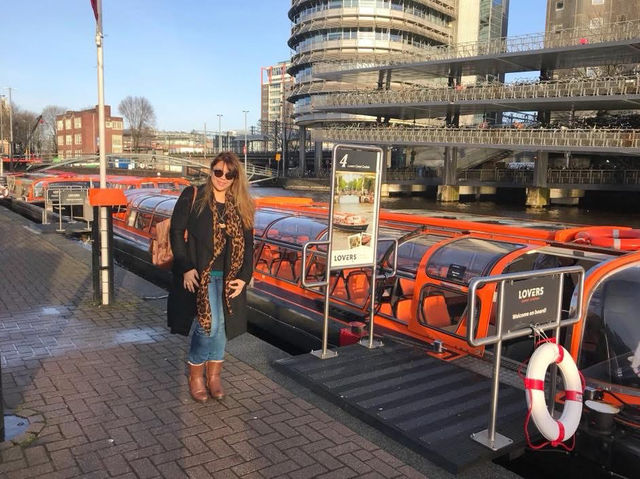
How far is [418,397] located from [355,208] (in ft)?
6.79

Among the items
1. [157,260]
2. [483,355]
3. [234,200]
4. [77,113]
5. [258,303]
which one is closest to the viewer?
[234,200]

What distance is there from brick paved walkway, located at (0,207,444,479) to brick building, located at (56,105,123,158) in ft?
347

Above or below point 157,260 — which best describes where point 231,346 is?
below

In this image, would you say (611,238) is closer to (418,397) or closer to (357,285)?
(418,397)

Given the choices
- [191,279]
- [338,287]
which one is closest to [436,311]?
[338,287]

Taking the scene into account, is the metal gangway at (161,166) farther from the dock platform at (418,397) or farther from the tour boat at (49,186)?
the dock platform at (418,397)

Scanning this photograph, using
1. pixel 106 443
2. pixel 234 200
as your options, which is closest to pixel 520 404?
pixel 234 200

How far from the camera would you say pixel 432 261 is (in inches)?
246

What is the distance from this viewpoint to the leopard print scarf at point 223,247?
4457 mm

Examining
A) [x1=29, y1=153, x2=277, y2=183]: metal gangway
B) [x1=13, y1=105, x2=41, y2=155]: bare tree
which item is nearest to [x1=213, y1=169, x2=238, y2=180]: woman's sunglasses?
[x1=29, y1=153, x2=277, y2=183]: metal gangway

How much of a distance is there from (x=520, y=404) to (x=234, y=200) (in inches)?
116

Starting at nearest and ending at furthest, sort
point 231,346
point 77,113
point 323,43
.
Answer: point 231,346 → point 323,43 → point 77,113

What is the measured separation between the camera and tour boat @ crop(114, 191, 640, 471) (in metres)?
4.39

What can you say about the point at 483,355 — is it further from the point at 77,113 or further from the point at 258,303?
the point at 77,113
